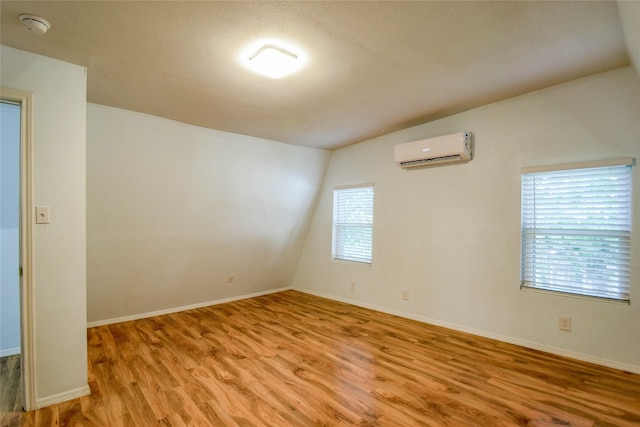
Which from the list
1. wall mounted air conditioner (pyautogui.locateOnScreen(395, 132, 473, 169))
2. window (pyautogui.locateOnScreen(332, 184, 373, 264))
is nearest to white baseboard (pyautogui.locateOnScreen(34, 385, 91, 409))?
window (pyautogui.locateOnScreen(332, 184, 373, 264))

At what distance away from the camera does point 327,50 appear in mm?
2105

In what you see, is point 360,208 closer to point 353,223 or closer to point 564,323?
point 353,223

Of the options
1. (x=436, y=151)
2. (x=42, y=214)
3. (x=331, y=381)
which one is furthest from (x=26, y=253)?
(x=436, y=151)

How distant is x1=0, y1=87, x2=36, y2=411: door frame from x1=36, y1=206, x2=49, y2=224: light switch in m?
0.03

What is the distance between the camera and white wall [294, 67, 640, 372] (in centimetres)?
259

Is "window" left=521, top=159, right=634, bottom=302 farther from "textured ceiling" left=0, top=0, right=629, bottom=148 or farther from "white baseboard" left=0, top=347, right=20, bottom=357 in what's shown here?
"white baseboard" left=0, top=347, right=20, bottom=357

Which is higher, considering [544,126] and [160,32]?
[160,32]

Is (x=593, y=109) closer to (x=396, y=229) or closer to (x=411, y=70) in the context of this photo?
(x=411, y=70)

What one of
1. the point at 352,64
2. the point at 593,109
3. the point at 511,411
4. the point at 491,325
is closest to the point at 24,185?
the point at 352,64

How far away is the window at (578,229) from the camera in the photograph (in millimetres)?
2594

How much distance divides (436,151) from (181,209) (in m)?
3.03

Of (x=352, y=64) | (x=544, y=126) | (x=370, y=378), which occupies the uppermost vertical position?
(x=352, y=64)

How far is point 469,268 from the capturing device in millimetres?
3414

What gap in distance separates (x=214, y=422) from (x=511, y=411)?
6.30 ft
